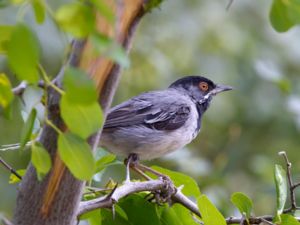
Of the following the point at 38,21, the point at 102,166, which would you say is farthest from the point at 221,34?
the point at 38,21

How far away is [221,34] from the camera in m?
8.49

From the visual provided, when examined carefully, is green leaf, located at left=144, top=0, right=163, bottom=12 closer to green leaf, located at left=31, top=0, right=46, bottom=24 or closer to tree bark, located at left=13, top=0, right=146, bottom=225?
tree bark, located at left=13, top=0, right=146, bottom=225

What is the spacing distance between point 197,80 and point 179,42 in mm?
2106

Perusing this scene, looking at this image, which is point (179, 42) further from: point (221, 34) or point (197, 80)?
point (197, 80)

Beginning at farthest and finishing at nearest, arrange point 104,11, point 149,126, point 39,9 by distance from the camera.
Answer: point 149,126 → point 39,9 → point 104,11

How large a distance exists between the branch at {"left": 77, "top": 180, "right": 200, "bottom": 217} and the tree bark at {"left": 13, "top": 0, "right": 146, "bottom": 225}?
175 millimetres

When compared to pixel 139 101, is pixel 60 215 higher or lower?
higher

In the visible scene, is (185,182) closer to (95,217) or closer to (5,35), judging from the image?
(95,217)

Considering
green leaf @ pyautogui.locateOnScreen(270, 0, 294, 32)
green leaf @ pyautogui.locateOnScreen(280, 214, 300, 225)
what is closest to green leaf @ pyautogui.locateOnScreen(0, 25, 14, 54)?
green leaf @ pyautogui.locateOnScreen(270, 0, 294, 32)

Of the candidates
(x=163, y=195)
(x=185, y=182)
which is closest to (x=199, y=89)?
(x=185, y=182)

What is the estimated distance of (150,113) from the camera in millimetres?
5285

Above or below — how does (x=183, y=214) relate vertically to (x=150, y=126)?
above

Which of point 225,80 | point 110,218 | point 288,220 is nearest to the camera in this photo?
point 288,220

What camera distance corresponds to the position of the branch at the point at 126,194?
8.83 ft
